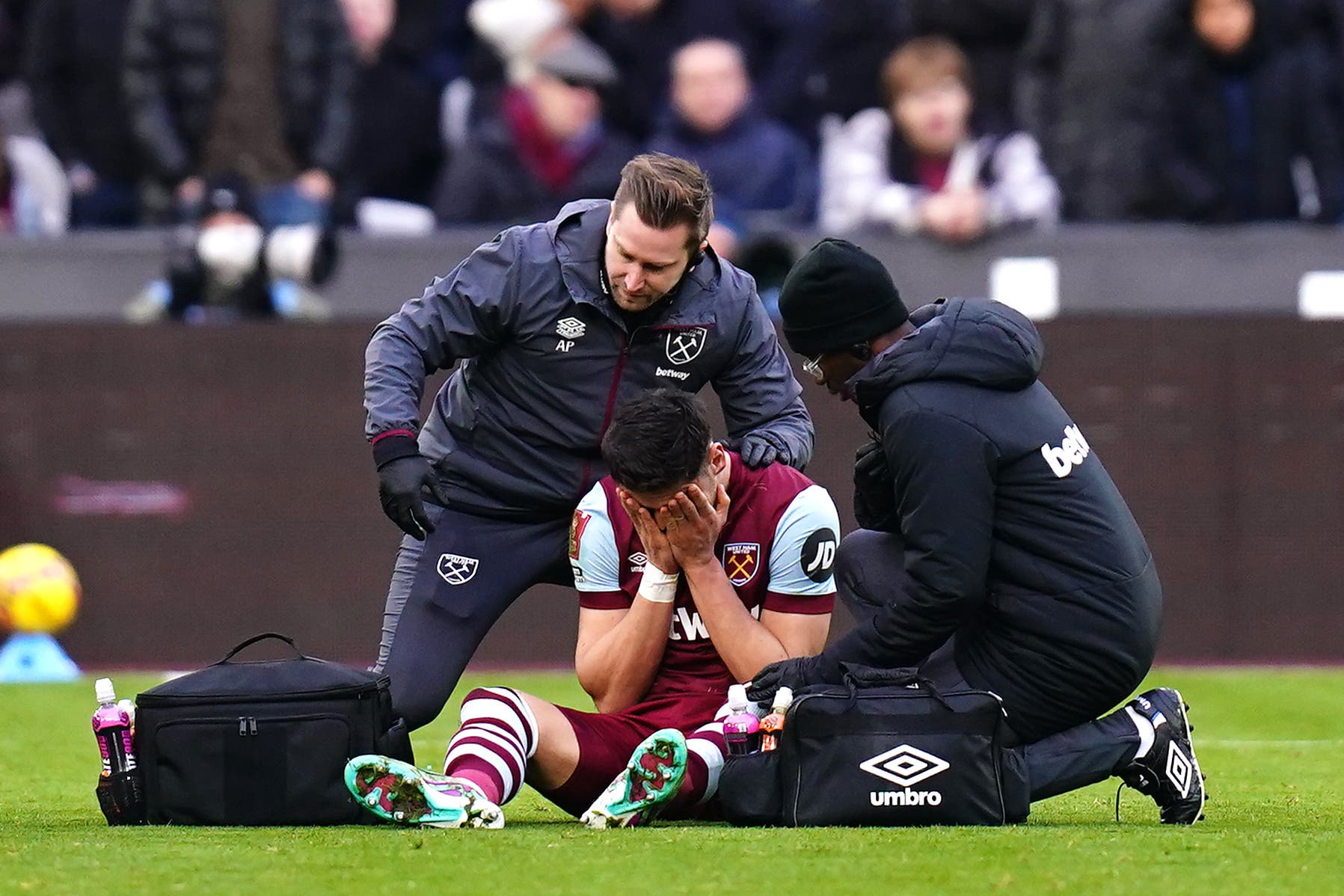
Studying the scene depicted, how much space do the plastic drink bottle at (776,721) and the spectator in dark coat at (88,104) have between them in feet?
25.3

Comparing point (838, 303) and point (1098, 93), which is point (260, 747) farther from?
point (1098, 93)

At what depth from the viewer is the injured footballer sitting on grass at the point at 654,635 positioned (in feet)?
18.8

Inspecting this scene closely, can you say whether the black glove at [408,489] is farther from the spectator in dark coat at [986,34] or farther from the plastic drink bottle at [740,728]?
the spectator in dark coat at [986,34]

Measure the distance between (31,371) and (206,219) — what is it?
1.23 m

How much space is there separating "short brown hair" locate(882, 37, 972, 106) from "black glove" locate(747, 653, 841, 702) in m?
6.41

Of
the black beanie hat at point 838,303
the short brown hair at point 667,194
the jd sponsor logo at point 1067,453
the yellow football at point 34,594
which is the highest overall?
the short brown hair at point 667,194

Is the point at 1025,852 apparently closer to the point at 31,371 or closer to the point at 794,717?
the point at 794,717

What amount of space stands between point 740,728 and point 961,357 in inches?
44.9

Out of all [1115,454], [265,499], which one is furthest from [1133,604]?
[265,499]

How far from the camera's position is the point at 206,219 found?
11.7 metres

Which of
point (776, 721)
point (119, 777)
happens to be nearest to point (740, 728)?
point (776, 721)

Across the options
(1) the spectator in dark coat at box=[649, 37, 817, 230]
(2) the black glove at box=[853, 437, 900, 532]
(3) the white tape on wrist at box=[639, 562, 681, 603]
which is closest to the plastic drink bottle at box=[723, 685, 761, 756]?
(3) the white tape on wrist at box=[639, 562, 681, 603]

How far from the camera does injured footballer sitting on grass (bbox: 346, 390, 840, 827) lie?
5734 millimetres

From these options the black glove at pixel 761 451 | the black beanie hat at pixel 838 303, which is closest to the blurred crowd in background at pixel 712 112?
the black glove at pixel 761 451
